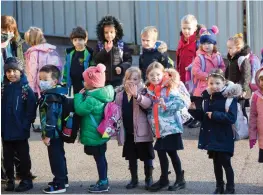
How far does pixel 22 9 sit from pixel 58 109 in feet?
32.9

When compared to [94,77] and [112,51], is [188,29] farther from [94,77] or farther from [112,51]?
[94,77]

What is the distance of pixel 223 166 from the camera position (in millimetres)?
7840

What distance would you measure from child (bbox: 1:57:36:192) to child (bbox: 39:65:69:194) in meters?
0.19

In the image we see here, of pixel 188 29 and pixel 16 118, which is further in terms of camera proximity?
pixel 188 29

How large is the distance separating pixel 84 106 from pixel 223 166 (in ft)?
4.81

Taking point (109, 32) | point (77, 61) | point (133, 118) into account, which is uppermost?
point (109, 32)

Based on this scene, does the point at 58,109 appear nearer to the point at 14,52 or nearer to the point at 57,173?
the point at 57,173

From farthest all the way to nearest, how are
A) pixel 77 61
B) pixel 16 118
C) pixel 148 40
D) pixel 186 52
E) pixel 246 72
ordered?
pixel 186 52
pixel 77 61
pixel 246 72
pixel 148 40
pixel 16 118

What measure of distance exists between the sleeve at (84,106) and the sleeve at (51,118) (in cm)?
20

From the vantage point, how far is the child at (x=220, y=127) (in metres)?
7.75

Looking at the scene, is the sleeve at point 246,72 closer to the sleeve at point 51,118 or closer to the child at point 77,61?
the child at point 77,61

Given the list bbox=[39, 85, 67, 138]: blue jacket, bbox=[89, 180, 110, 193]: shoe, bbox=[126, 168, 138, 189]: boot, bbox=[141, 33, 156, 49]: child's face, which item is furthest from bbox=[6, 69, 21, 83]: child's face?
bbox=[141, 33, 156, 49]: child's face

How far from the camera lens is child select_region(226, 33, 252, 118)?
385 inches

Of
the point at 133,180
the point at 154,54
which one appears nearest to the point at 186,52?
the point at 154,54
